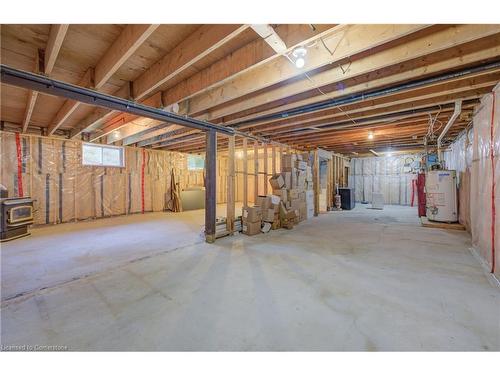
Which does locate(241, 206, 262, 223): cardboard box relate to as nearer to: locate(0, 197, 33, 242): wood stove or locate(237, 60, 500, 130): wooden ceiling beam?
locate(237, 60, 500, 130): wooden ceiling beam

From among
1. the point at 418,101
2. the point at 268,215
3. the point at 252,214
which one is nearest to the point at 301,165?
the point at 268,215

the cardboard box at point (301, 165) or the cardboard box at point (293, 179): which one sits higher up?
the cardboard box at point (301, 165)

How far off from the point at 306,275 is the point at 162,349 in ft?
5.31

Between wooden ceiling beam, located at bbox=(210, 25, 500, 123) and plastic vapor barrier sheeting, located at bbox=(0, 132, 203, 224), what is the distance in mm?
5558

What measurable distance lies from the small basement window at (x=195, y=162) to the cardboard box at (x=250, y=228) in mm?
5160

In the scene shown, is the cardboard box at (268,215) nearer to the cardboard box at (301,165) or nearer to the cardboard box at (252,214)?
the cardboard box at (252,214)

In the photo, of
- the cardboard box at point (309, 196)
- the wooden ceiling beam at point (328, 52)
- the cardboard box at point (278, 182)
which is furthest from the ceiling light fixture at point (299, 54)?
the cardboard box at point (309, 196)

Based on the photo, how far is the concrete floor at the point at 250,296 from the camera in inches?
56.4

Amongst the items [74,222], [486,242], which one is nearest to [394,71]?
[486,242]

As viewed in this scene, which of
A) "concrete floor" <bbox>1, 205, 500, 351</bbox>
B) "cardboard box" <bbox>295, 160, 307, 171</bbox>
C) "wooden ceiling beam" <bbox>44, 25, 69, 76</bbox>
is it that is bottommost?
"concrete floor" <bbox>1, 205, 500, 351</bbox>

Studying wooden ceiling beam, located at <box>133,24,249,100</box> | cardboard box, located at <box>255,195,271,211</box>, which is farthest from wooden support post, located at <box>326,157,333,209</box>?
wooden ceiling beam, located at <box>133,24,249,100</box>

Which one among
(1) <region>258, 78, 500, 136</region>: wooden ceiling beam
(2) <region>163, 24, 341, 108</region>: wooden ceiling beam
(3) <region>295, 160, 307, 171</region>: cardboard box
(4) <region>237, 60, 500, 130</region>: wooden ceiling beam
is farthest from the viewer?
(3) <region>295, 160, 307, 171</region>: cardboard box

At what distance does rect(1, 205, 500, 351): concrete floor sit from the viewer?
1.43m
